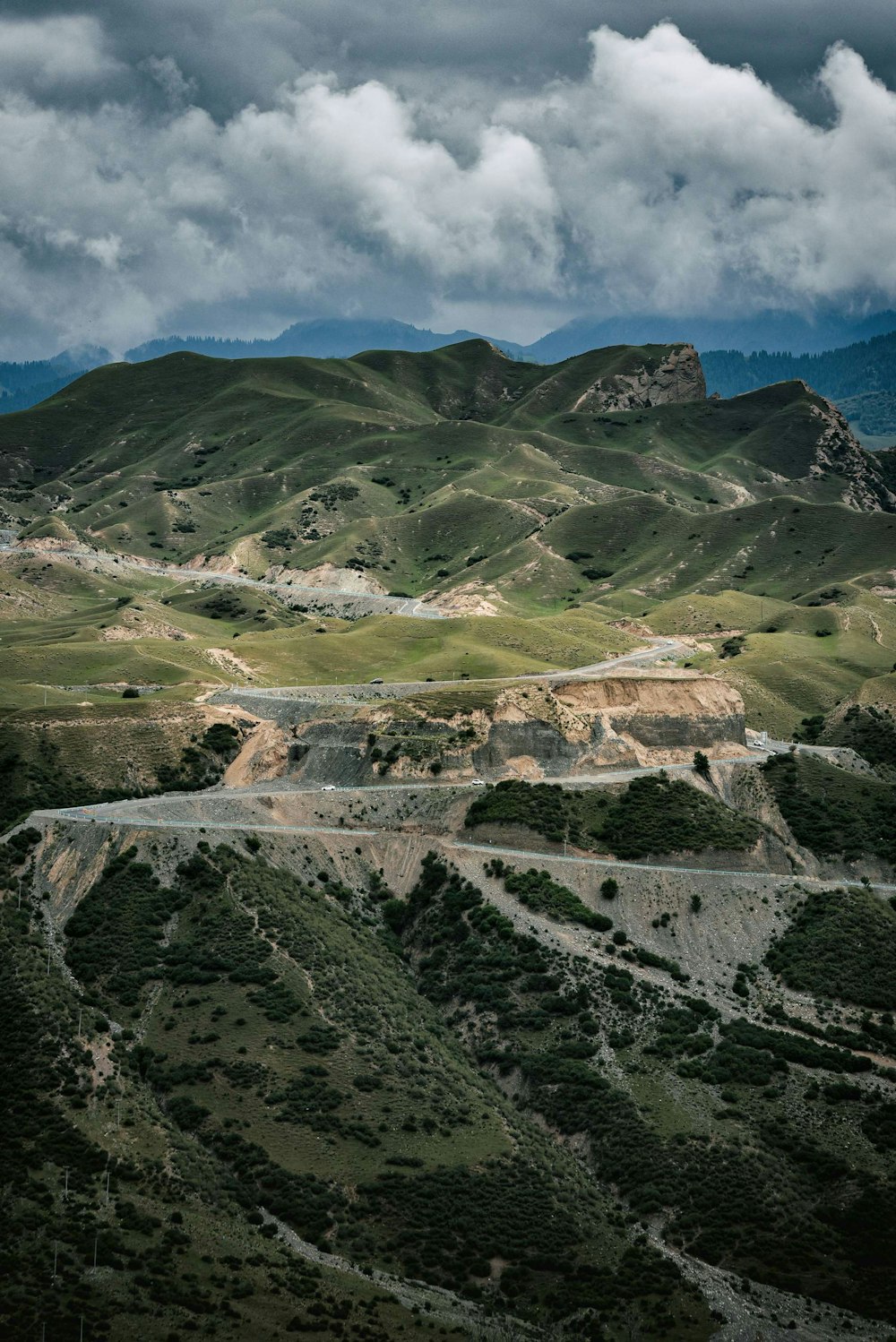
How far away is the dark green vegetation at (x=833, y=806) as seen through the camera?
371 ft

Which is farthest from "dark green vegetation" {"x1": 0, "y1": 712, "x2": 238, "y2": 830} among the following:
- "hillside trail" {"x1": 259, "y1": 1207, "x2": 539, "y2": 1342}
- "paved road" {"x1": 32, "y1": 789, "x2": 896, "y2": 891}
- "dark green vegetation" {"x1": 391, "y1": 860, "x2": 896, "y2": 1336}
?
"hillside trail" {"x1": 259, "y1": 1207, "x2": 539, "y2": 1342}

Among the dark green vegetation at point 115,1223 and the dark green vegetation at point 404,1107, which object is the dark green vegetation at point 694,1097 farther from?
the dark green vegetation at point 115,1223

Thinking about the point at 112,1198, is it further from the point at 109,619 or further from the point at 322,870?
the point at 109,619

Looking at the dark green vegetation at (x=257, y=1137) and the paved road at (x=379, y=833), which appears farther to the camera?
the paved road at (x=379, y=833)

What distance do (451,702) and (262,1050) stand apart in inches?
1776

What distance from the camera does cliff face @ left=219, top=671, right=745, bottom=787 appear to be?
11088 cm

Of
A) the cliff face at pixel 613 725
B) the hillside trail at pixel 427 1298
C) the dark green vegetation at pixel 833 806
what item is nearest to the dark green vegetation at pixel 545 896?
the cliff face at pixel 613 725

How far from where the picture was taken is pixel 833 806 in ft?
388

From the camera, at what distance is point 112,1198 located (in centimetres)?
6350

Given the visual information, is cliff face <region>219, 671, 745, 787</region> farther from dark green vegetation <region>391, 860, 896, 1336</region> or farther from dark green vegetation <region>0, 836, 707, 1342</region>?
dark green vegetation <region>0, 836, 707, 1342</region>

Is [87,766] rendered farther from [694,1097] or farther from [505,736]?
[694,1097]

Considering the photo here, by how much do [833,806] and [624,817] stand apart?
23408 mm

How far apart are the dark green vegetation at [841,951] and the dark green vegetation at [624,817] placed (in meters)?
8.82

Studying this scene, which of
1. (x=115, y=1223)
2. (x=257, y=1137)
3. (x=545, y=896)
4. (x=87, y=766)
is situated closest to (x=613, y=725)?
(x=545, y=896)
